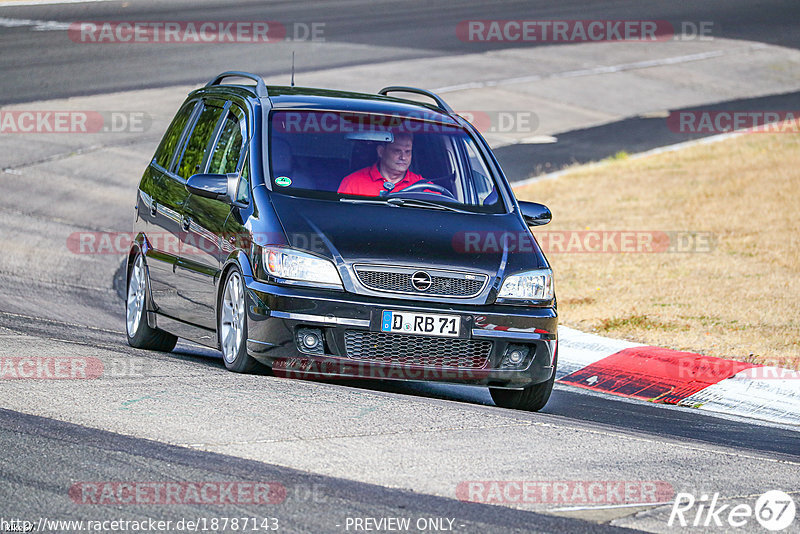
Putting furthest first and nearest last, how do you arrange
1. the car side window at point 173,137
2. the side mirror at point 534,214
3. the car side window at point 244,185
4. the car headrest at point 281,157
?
the car side window at point 173,137 < the side mirror at point 534,214 < the car headrest at point 281,157 < the car side window at point 244,185

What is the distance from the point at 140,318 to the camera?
31.2 feet

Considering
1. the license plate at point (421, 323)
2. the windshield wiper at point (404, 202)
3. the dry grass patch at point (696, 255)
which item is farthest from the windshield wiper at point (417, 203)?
the dry grass patch at point (696, 255)

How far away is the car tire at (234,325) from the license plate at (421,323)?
2.78 feet

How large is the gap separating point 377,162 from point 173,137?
2.01 meters

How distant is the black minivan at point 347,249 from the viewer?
292 inches

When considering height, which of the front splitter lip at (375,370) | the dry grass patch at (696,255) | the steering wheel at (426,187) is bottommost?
the dry grass patch at (696,255)

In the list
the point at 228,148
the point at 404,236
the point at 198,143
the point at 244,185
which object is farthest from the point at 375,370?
the point at 198,143

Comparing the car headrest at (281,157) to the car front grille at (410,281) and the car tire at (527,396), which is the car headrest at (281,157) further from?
the car tire at (527,396)

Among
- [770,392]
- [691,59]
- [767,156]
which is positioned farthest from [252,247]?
[691,59]

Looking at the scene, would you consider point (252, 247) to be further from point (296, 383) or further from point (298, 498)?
point (298, 498)

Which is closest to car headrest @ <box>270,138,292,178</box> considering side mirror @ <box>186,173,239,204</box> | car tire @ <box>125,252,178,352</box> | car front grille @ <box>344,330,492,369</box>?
side mirror @ <box>186,173,239,204</box>

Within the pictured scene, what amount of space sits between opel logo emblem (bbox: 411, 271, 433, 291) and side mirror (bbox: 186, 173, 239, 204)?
136 cm

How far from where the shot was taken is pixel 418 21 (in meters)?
32.4

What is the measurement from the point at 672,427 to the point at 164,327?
11.5 feet
